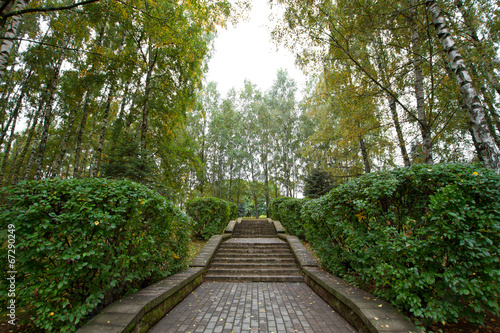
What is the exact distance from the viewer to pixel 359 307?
281 cm

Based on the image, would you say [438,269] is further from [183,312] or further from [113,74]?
[113,74]

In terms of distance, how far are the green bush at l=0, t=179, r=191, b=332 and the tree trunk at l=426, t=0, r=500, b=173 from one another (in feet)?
17.5

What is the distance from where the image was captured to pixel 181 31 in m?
7.97

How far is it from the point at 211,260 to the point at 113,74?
8222 millimetres

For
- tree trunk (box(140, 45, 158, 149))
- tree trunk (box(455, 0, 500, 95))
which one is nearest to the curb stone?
tree trunk (box(455, 0, 500, 95))

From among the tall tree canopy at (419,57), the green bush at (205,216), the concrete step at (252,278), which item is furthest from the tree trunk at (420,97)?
the green bush at (205,216)

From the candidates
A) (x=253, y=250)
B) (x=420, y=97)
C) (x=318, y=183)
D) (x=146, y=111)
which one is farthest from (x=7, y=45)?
(x=318, y=183)

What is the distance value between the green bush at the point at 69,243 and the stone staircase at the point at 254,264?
355cm

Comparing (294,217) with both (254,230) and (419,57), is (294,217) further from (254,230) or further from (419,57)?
(419,57)

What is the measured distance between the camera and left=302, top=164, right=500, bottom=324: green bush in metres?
2.17

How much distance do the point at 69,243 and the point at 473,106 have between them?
6.35 meters

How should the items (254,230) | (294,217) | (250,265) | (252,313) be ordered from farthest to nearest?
(254,230), (294,217), (250,265), (252,313)

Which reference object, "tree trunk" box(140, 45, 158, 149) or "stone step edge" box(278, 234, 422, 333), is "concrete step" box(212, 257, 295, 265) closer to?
"stone step edge" box(278, 234, 422, 333)

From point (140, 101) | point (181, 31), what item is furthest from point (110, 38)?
point (181, 31)
